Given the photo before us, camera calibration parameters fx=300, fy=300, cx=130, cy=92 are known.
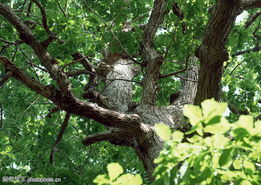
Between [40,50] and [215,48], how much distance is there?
197 centimetres

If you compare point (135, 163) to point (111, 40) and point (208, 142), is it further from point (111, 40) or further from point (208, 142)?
point (208, 142)

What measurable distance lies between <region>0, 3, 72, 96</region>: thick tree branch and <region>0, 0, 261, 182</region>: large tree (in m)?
0.01

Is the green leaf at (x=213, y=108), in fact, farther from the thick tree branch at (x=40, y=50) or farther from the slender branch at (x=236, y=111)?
the slender branch at (x=236, y=111)

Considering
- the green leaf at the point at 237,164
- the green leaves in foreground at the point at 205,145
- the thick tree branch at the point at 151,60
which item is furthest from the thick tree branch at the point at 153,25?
the green leaves in foreground at the point at 205,145

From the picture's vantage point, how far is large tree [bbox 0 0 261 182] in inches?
123

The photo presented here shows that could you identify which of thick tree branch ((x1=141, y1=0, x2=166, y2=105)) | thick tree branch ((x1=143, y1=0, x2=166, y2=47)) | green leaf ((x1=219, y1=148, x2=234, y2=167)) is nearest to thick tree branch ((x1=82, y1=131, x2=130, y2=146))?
thick tree branch ((x1=141, y1=0, x2=166, y2=105))

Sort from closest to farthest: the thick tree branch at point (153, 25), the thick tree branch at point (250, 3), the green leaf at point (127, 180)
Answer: the green leaf at point (127, 180) < the thick tree branch at point (250, 3) < the thick tree branch at point (153, 25)

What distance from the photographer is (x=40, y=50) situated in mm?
3514

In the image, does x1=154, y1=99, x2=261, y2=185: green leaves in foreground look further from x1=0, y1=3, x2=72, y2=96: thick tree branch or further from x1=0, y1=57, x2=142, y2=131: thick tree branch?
x1=0, y1=3, x2=72, y2=96: thick tree branch

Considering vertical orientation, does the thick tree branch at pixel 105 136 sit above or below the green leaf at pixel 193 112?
above

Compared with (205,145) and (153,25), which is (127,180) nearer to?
(205,145)

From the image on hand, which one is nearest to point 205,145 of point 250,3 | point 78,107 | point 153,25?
point 78,107

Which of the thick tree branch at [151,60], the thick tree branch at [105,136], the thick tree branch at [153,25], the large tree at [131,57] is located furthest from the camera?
the thick tree branch at [153,25]

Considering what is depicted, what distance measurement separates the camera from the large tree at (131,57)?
10.2 feet
